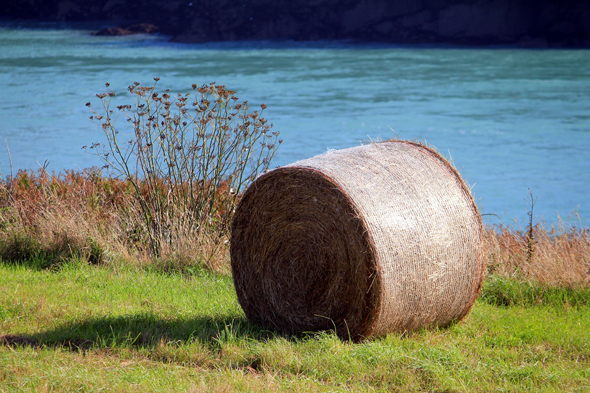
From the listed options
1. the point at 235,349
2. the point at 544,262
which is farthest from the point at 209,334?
the point at 544,262

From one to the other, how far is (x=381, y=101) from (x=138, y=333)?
2659 cm

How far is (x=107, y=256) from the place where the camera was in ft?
22.3

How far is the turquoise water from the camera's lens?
62.8 feet

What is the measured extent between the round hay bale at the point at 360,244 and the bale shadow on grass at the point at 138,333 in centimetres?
28

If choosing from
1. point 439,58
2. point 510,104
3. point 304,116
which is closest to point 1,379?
point 304,116

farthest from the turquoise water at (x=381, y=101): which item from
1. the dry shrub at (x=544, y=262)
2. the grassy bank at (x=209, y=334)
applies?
the grassy bank at (x=209, y=334)

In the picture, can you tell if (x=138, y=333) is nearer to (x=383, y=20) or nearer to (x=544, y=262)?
(x=544, y=262)

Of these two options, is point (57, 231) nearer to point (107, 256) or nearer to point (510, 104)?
point (107, 256)

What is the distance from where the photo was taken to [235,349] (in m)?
4.29

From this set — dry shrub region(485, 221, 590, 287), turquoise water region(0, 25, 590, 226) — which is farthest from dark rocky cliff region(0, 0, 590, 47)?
dry shrub region(485, 221, 590, 287)

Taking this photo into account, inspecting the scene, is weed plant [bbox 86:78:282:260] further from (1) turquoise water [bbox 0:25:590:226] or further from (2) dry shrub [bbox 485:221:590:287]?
(1) turquoise water [bbox 0:25:590:226]

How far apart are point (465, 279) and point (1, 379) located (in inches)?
123

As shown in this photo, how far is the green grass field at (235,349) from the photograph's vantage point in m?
3.81

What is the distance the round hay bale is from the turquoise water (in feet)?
10.6
